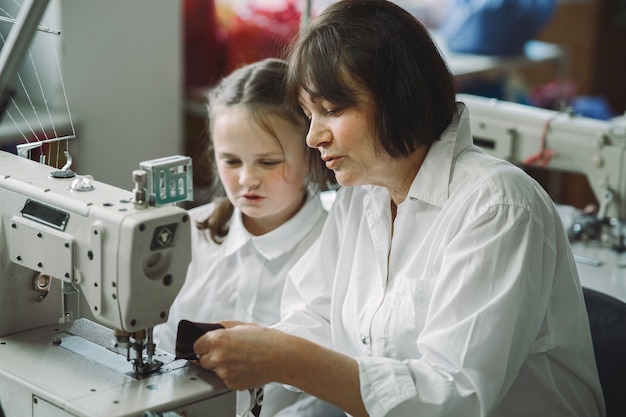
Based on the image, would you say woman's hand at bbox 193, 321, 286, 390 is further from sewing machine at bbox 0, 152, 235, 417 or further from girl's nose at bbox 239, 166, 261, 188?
girl's nose at bbox 239, 166, 261, 188

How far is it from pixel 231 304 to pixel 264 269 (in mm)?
112

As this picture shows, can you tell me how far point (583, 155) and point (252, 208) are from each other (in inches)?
38.6

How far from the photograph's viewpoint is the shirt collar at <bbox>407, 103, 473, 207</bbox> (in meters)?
1.68

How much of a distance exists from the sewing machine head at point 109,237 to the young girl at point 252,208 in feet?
1.67

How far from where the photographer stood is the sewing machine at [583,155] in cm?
247

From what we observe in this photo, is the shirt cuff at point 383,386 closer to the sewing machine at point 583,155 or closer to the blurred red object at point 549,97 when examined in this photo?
the sewing machine at point 583,155

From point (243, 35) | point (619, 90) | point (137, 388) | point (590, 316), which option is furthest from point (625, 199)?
point (619, 90)

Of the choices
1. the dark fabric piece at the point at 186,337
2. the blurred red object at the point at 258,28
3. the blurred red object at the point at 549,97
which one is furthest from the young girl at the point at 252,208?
the blurred red object at the point at 549,97

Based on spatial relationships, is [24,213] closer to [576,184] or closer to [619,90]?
[576,184]

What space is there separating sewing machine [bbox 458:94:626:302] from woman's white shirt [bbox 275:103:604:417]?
2.44 feet

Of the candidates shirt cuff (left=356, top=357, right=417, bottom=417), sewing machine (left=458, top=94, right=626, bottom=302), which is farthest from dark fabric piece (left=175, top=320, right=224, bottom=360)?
sewing machine (left=458, top=94, right=626, bottom=302)

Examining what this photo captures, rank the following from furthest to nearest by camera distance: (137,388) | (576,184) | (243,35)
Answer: (576,184) < (243,35) < (137,388)

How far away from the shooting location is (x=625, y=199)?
8.20ft

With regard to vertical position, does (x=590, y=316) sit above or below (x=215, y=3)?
below
